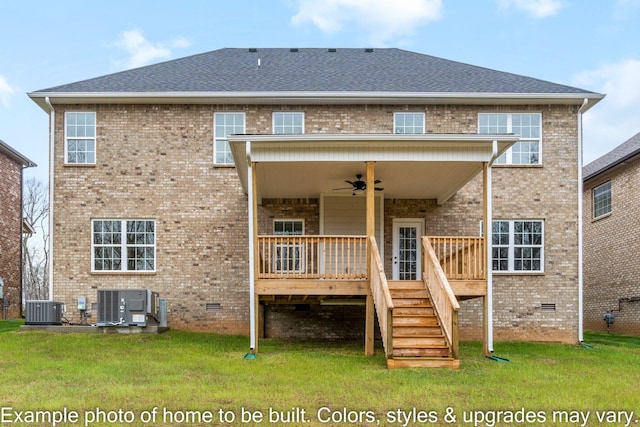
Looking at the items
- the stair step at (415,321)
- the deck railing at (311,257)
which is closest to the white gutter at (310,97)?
the deck railing at (311,257)

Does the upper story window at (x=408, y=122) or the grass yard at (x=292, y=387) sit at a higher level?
the upper story window at (x=408, y=122)

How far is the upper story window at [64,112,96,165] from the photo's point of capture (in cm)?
1630

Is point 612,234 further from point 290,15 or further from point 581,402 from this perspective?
point 581,402

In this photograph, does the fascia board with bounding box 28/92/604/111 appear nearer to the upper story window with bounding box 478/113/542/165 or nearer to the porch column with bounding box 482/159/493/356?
the upper story window with bounding box 478/113/542/165

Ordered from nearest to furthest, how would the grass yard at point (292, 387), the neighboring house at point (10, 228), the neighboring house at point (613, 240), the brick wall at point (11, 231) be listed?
1. the grass yard at point (292, 387)
2. the neighboring house at point (613, 240)
3. the neighboring house at point (10, 228)
4. the brick wall at point (11, 231)

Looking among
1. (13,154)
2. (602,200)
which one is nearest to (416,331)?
(602,200)

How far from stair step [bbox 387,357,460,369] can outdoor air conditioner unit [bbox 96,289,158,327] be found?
6434 mm

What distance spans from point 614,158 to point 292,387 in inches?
653

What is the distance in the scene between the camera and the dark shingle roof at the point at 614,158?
19.7 meters

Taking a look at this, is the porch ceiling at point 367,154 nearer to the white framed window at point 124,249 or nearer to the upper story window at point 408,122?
the upper story window at point 408,122

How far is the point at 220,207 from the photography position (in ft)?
53.3

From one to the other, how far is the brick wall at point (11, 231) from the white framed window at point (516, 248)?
16.4 m

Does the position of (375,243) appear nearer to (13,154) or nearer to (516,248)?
(516,248)

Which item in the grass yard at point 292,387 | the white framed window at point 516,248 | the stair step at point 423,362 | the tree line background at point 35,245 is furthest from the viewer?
the tree line background at point 35,245
